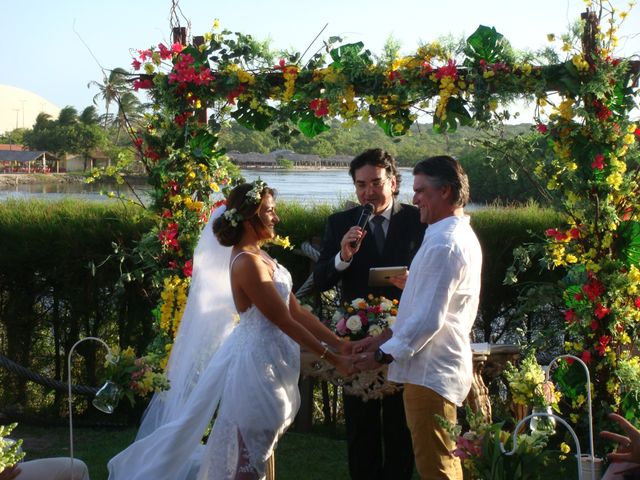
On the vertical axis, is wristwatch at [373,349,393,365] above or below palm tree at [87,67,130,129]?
below

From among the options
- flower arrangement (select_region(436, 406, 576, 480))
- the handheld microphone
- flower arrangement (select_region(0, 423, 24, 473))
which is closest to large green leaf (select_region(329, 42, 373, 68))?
the handheld microphone

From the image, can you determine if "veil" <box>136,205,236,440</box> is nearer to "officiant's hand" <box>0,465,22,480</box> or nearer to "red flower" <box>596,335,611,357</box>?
"officiant's hand" <box>0,465,22,480</box>

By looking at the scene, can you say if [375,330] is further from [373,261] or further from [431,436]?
[431,436]

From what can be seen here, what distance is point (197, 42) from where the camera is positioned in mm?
5512

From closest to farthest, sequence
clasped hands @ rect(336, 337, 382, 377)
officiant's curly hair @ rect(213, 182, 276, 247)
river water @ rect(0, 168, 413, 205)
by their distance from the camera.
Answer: officiant's curly hair @ rect(213, 182, 276, 247) < clasped hands @ rect(336, 337, 382, 377) < river water @ rect(0, 168, 413, 205)

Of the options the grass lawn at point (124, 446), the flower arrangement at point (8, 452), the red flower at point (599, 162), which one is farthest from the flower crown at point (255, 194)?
the grass lawn at point (124, 446)

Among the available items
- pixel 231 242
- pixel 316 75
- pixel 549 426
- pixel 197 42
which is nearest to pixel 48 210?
pixel 197 42

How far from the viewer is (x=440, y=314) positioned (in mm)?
3621

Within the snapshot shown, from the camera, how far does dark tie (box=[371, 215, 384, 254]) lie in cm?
484

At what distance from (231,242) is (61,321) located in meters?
3.74

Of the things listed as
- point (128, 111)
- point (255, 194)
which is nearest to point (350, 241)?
point (255, 194)

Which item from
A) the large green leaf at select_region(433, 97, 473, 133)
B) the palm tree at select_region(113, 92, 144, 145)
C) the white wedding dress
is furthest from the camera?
the palm tree at select_region(113, 92, 144, 145)

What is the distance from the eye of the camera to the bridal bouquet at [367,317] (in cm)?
466

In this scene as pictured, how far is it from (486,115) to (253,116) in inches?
57.2
